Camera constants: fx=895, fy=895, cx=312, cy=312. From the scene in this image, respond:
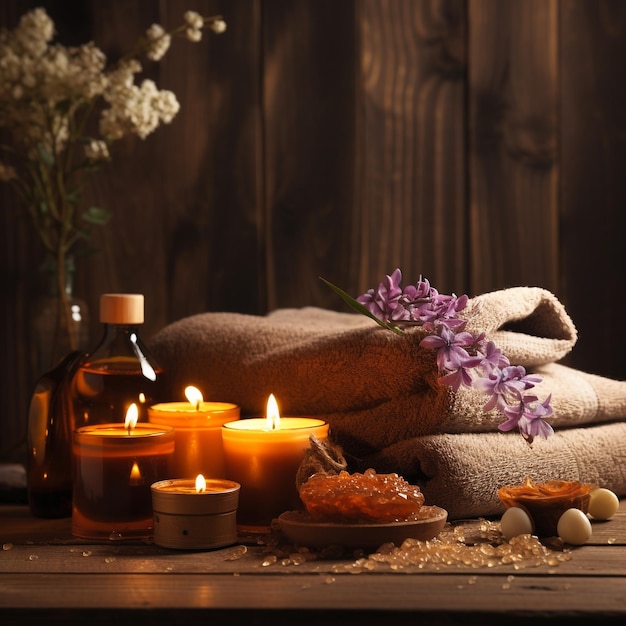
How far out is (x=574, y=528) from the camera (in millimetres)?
729

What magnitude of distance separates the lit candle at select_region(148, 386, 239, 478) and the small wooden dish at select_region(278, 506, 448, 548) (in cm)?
15

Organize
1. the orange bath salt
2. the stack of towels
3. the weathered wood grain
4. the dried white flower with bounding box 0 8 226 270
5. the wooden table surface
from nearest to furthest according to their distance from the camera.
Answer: the wooden table surface → the orange bath salt → the stack of towels → the dried white flower with bounding box 0 8 226 270 → the weathered wood grain

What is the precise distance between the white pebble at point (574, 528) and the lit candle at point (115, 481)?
0.35 meters

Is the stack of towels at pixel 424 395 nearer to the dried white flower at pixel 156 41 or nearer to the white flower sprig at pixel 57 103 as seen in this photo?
the white flower sprig at pixel 57 103

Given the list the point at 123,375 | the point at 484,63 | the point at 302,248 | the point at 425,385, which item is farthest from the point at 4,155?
the point at 425,385

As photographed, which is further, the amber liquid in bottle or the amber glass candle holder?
the amber liquid in bottle

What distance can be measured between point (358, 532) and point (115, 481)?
8.5 inches

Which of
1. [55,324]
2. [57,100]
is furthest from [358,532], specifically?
[57,100]

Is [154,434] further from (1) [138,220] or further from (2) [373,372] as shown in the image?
(1) [138,220]

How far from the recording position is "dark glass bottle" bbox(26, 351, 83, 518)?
889 millimetres

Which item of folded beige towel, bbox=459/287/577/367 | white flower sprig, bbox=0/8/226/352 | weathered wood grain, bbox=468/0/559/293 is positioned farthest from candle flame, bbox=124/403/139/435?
weathered wood grain, bbox=468/0/559/293

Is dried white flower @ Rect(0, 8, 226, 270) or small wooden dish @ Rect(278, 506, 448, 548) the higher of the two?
dried white flower @ Rect(0, 8, 226, 270)

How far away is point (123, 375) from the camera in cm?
89

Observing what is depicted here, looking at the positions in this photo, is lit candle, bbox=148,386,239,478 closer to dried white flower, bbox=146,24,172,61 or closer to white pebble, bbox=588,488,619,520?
white pebble, bbox=588,488,619,520
